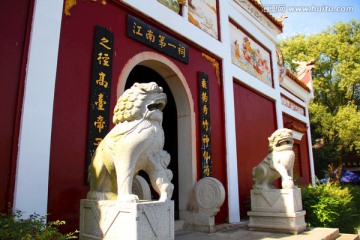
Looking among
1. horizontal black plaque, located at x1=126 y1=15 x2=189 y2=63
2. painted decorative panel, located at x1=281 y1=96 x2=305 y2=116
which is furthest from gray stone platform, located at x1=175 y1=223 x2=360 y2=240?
painted decorative panel, located at x1=281 y1=96 x2=305 y2=116

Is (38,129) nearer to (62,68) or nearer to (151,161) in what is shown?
(62,68)

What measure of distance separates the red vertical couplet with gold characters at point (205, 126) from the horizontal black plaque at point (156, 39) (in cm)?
56

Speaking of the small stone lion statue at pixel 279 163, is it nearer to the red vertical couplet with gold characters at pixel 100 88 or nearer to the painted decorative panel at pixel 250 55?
the painted decorative panel at pixel 250 55

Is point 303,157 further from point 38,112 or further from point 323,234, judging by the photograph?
point 38,112

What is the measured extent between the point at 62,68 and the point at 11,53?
1.75 ft

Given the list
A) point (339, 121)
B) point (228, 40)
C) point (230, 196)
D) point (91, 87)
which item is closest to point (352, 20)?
point (339, 121)

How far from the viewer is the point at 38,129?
118 inches

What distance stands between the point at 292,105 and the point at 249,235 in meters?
6.81

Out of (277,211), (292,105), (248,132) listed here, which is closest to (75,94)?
(277,211)

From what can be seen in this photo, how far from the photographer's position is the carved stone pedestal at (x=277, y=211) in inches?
177

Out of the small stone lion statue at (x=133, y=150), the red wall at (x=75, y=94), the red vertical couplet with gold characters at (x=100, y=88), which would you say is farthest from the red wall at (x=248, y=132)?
the small stone lion statue at (x=133, y=150)

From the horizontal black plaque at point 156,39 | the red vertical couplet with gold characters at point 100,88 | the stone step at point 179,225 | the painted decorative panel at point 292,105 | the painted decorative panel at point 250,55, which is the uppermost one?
the painted decorative panel at point 250,55

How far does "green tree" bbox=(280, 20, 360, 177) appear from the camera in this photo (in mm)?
12858

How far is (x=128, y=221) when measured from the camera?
7.52ft
